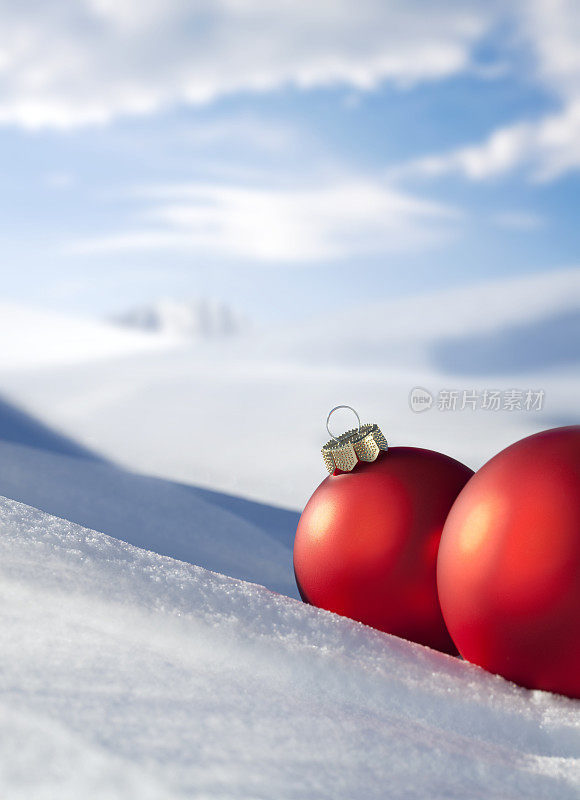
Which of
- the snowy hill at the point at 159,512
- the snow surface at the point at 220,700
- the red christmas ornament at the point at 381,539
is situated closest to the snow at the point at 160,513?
the snowy hill at the point at 159,512

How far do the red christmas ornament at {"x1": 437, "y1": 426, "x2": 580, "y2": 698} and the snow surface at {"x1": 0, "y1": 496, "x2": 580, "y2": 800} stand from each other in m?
0.05

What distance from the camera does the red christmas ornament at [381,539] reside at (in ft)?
4.03

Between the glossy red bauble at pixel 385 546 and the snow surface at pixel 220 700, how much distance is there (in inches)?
3.2

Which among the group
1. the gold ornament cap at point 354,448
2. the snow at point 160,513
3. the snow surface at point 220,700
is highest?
the gold ornament cap at point 354,448

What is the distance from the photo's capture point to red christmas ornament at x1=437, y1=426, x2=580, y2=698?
3.38 ft

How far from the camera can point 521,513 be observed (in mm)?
1054

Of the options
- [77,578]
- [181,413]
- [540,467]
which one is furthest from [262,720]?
[181,413]

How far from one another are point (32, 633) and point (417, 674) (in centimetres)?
47

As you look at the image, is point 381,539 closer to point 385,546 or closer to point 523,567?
point 385,546

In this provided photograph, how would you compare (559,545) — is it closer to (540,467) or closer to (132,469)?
(540,467)

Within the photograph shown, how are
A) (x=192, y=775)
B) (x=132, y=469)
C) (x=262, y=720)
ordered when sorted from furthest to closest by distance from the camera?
(x=132, y=469) < (x=262, y=720) < (x=192, y=775)

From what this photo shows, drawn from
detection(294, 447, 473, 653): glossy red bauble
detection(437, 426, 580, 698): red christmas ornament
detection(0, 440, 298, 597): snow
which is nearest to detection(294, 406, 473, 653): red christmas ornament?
detection(294, 447, 473, 653): glossy red bauble

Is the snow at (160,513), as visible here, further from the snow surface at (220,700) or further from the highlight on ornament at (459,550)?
the snow surface at (220,700)

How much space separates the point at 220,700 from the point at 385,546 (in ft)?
1.53
